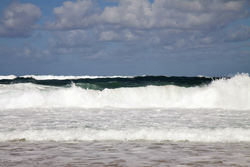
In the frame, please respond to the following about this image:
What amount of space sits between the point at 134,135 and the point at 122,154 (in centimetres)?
209

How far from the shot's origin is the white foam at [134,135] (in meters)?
7.60

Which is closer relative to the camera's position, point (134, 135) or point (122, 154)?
point (122, 154)

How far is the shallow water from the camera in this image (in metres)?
5.07

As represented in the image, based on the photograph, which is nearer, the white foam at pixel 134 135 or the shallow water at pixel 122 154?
the shallow water at pixel 122 154

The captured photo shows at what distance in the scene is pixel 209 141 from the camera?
24.3ft

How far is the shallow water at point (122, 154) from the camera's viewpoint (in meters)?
5.07

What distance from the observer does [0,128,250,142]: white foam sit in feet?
24.9

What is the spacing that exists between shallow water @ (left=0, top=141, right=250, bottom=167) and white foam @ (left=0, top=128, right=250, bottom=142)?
18.3 inches

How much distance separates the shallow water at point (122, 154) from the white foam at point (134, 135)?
1.53 ft

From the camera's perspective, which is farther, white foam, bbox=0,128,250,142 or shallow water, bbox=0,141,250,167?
white foam, bbox=0,128,250,142

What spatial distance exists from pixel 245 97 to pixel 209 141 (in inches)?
396

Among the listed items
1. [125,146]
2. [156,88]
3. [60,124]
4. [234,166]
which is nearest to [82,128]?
[60,124]

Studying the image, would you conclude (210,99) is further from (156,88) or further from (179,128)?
(179,128)

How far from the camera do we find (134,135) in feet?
25.7
